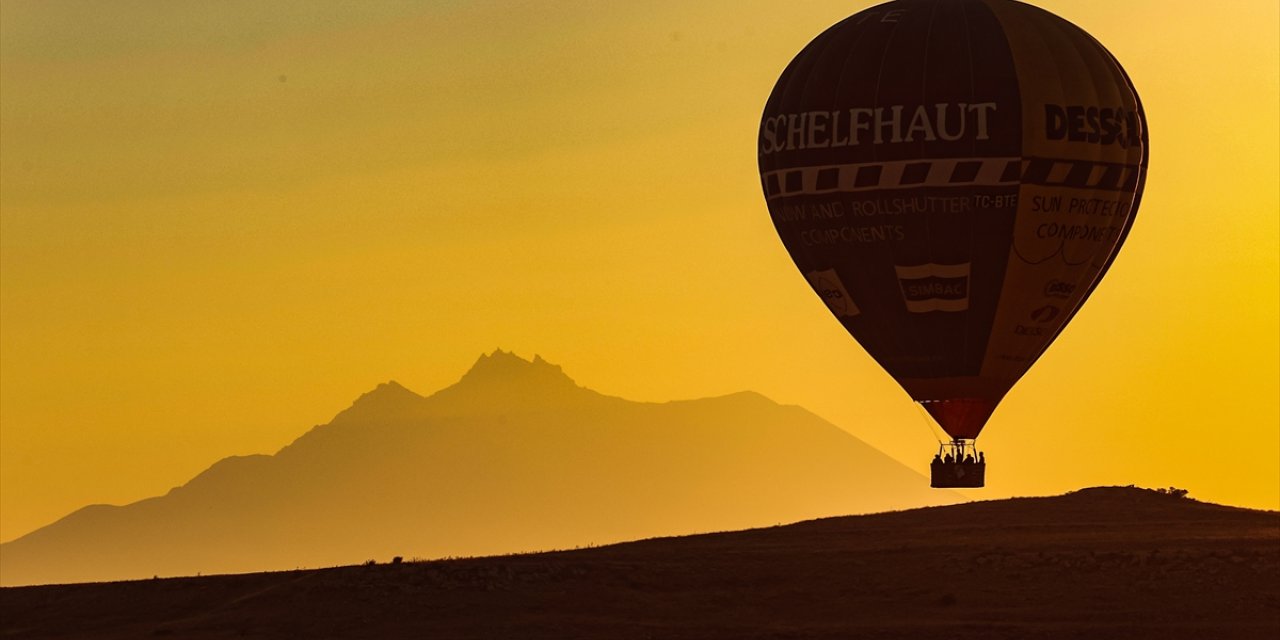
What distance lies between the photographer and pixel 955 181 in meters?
72.4

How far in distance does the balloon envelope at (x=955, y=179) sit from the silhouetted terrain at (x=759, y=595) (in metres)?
5.62

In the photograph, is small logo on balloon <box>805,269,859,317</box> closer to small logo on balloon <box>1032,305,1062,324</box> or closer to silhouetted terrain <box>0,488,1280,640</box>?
small logo on balloon <box>1032,305,1062,324</box>

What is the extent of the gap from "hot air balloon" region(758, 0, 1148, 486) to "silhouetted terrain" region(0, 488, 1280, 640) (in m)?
3.88

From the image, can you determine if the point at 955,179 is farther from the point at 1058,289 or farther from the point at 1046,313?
the point at 1046,313

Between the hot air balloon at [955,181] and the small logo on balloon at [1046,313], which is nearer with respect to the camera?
the hot air balloon at [955,181]

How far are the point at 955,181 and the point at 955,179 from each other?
5 cm

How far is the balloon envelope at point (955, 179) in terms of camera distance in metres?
72.6

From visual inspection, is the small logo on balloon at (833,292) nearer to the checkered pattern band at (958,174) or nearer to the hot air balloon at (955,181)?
the hot air balloon at (955,181)

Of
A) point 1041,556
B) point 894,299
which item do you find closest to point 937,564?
point 1041,556

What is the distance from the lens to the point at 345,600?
2689 inches

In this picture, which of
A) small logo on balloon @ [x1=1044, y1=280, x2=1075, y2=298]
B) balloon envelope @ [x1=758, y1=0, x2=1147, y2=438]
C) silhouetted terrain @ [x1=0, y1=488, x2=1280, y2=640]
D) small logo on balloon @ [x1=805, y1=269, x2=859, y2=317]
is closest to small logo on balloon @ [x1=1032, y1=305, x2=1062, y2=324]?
balloon envelope @ [x1=758, y1=0, x2=1147, y2=438]

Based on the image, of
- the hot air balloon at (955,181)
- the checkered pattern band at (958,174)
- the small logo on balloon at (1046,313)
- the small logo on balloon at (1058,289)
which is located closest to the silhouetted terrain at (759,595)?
the hot air balloon at (955,181)

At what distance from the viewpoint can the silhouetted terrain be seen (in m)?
65.6

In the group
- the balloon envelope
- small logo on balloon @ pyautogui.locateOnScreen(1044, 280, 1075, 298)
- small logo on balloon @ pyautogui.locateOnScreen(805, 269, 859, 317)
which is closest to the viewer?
the balloon envelope
